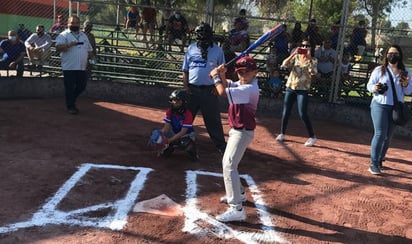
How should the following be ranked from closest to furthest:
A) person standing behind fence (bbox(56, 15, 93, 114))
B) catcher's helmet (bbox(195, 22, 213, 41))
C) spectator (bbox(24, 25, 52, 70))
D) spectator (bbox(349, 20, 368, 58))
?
catcher's helmet (bbox(195, 22, 213, 41))
person standing behind fence (bbox(56, 15, 93, 114))
spectator (bbox(24, 25, 52, 70))
spectator (bbox(349, 20, 368, 58))

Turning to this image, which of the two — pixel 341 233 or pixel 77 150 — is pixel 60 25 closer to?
pixel 77 150

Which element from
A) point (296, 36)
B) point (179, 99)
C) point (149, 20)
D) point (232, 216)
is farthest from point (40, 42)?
point (232, 216)

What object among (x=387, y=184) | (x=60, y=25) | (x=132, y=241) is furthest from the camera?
(x=60, y=25)

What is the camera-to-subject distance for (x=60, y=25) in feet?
44.0

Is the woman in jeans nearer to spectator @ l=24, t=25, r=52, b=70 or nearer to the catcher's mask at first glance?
the catcher's mask

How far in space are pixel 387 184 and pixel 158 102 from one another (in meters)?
6.60

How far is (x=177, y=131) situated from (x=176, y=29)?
7.26 metres

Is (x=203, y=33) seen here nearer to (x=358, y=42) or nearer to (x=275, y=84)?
(x=275, y=84)

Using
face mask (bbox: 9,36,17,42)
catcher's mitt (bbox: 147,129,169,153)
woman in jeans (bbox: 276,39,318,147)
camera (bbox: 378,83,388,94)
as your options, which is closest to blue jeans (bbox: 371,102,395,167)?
camera (bbox: 378,83,388,94)

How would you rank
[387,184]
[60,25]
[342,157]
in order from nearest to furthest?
[387,184]
[342,157]
[60,25]

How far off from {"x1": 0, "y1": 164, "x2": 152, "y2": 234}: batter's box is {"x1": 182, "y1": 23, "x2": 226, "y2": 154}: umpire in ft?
4.92

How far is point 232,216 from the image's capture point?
14.2ft

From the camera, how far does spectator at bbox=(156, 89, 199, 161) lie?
20.3 ft

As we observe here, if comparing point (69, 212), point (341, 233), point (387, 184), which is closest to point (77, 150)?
point (69, 212)
